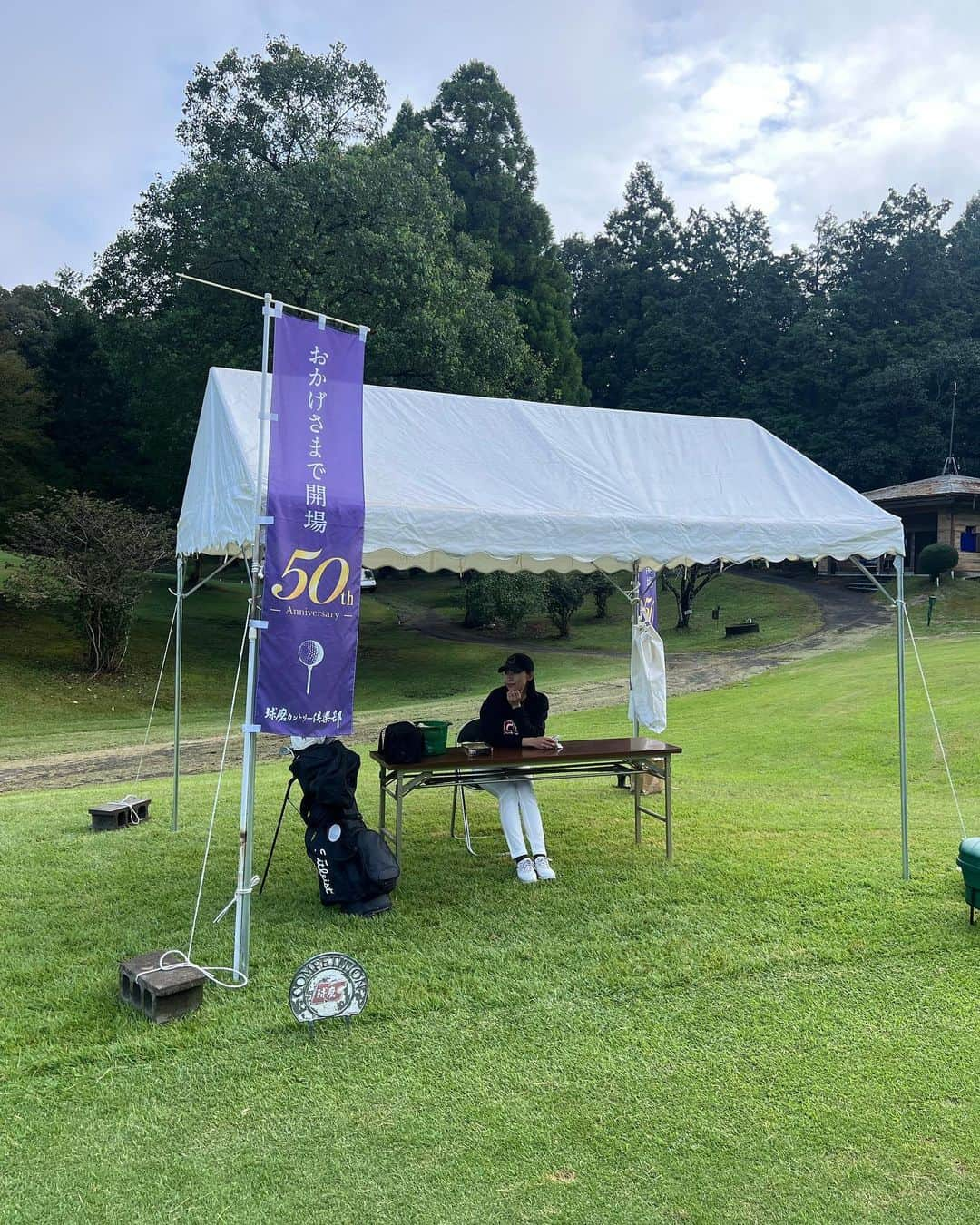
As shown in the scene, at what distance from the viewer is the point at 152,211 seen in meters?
19.6

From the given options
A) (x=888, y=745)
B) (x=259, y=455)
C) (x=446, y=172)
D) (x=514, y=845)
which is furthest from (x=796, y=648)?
(x=446, y=172)

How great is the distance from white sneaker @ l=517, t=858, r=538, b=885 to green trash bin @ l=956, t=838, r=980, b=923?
2.27 metres

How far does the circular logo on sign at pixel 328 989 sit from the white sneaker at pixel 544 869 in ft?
6.19

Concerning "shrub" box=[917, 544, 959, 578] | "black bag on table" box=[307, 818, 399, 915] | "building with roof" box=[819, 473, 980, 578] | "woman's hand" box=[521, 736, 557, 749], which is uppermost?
"building with roof" box=[819, 473, 980, 578]

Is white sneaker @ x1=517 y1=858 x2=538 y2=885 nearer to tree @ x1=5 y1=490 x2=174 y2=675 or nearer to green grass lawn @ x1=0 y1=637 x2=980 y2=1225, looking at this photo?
green grass lawn @ x1=0 y1=637 x2=980 y2=1225

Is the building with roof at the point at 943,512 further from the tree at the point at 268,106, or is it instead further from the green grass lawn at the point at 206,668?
the tree at the point at 268,106

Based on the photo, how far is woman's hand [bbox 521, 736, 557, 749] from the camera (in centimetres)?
553

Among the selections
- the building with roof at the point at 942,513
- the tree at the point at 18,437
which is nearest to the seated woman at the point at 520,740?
the tree at the point at 18,437

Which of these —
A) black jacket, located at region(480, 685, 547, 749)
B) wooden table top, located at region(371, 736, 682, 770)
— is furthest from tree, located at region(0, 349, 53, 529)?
wooden table top, located at region(371, 736, 682, 770)

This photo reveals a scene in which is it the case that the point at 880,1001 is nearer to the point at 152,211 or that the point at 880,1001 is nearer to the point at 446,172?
the point at 152,211

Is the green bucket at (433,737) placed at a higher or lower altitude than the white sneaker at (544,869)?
higher

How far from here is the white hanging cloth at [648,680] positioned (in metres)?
6.88

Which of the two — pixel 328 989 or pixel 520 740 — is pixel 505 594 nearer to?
pixel 520 740

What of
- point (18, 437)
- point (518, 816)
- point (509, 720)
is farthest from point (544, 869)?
point (18, 437)
